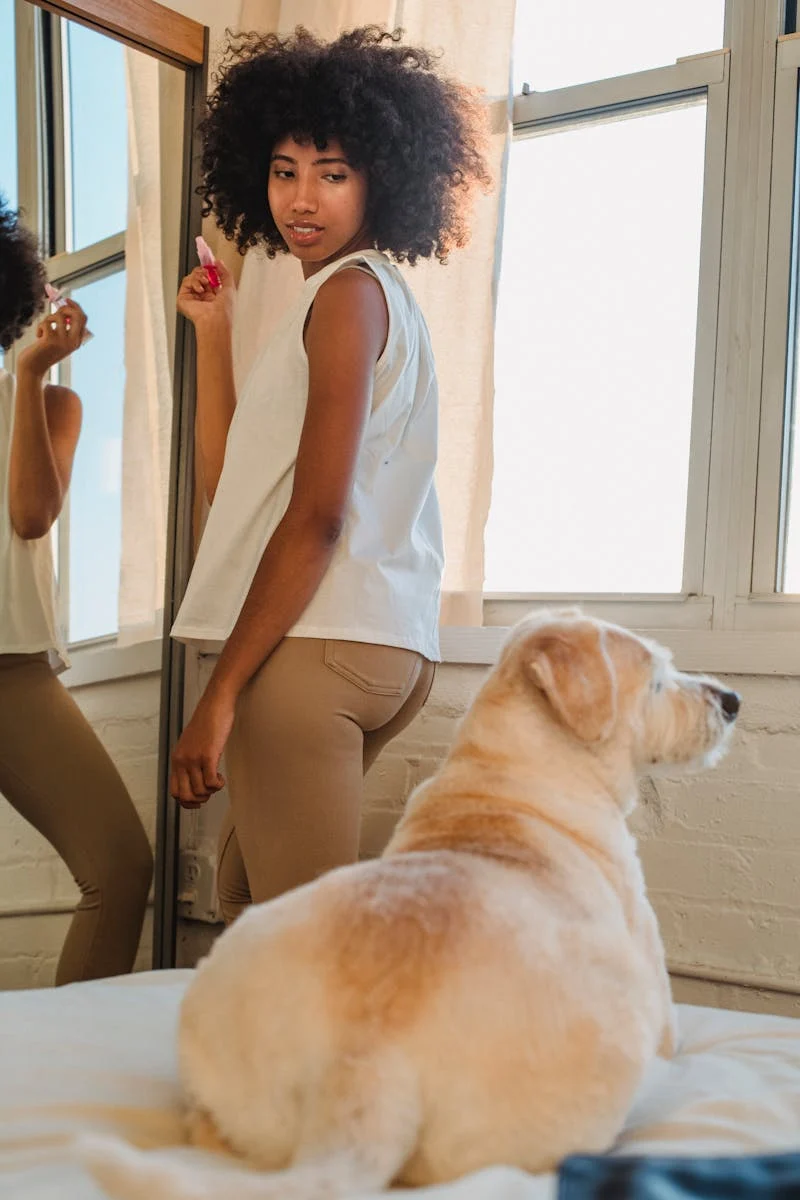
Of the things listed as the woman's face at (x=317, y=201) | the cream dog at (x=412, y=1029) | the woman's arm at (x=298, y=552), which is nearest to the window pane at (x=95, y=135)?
the woman's face at (x=317, y=201)

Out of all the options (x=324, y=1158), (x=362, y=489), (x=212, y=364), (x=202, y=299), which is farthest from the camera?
(x=202, y=299)

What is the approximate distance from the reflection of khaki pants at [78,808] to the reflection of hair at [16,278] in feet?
2.21

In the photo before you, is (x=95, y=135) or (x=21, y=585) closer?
(x=21, y=585)

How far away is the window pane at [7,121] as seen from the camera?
8.34 feet

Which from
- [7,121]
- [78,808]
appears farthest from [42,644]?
[7,121]

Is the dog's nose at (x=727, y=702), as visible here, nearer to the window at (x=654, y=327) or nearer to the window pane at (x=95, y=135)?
the window at (x=654, y=327)

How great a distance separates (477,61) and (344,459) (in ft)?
5.10

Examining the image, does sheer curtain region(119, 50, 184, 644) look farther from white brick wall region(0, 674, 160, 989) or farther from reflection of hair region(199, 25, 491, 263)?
reflection of hair region(199, 25, 491, 263)

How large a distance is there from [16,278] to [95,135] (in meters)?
A: 0.46

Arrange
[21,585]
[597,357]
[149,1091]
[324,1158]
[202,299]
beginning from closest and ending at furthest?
[324,1158] < [149,1091] < [202,299] < [21,585] < [597,357]

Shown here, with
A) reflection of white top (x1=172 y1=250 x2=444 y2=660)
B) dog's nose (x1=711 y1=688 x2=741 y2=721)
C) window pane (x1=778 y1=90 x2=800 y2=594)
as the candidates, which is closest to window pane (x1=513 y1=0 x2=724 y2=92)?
window pane (x1=778 y1=90 x2=800 y2=594)

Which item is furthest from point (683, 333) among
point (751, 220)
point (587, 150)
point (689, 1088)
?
point (689, 1088)

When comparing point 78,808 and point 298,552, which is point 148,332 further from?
point 298,552

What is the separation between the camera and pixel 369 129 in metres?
2.02
